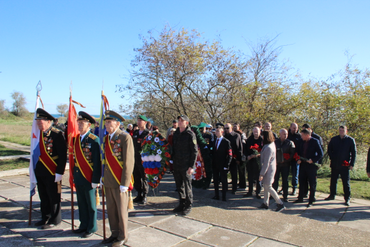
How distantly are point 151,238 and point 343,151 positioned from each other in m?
5.00

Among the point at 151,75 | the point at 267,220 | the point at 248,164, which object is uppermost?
the point at 151,75

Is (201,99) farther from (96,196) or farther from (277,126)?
(96,196)

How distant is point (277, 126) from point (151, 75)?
563cm

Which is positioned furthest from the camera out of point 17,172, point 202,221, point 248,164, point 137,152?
point 17,172

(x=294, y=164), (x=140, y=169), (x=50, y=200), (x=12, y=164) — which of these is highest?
(x=294, y=164)

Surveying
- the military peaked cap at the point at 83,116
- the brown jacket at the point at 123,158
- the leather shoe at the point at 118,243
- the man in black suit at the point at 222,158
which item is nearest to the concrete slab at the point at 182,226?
the leather shoe at the point at 118,243

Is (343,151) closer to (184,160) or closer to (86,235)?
(184,160)

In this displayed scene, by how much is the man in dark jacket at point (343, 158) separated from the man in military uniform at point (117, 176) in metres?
5.11

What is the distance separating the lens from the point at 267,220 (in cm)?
508

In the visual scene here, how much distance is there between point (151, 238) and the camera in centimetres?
418

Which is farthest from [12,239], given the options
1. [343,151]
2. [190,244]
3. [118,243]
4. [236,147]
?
[343,151]

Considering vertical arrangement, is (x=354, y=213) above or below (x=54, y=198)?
below

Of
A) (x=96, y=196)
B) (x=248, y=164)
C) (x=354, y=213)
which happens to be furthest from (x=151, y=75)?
(x=354, y=213)

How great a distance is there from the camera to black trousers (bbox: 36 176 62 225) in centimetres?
470
